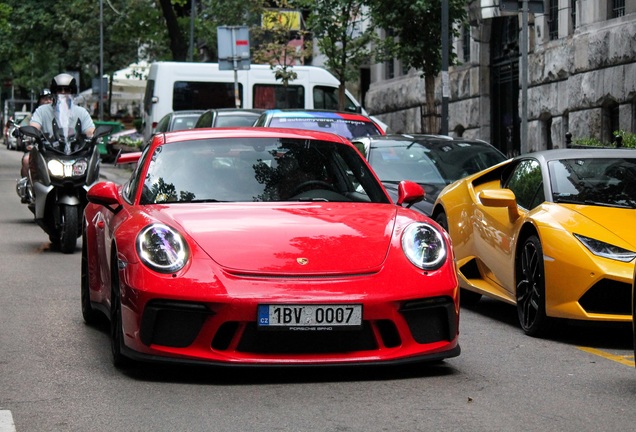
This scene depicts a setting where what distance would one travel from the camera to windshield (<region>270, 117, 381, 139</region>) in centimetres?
1914

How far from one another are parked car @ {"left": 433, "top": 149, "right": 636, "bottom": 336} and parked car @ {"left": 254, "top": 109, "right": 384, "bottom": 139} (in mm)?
7616

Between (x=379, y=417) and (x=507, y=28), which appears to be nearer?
(x=379, y=417)

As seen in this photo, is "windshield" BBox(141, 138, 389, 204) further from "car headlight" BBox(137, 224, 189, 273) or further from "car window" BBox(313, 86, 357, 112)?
"car window" BBox(313, 86, 357, 112)

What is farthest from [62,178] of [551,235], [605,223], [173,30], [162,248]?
[173,30]

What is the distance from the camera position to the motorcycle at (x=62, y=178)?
15.5 metres

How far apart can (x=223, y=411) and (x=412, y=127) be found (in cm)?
3237

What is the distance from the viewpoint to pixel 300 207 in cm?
824

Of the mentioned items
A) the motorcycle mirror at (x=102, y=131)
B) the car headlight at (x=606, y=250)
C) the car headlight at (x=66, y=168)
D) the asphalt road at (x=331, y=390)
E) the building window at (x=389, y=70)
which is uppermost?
the building window at (x=389, y=70)

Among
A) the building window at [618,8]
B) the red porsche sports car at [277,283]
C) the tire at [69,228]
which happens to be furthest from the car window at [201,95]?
the red porsche sports car at [277,283]

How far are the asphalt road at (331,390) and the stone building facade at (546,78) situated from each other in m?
9.28

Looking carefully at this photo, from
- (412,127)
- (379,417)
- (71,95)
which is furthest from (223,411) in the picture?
(412,127)

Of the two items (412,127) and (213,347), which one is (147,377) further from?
(412,127)

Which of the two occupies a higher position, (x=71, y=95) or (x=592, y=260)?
(x=71, y=95)

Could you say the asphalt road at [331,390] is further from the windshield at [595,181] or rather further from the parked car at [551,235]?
the windshield at [595,181]
